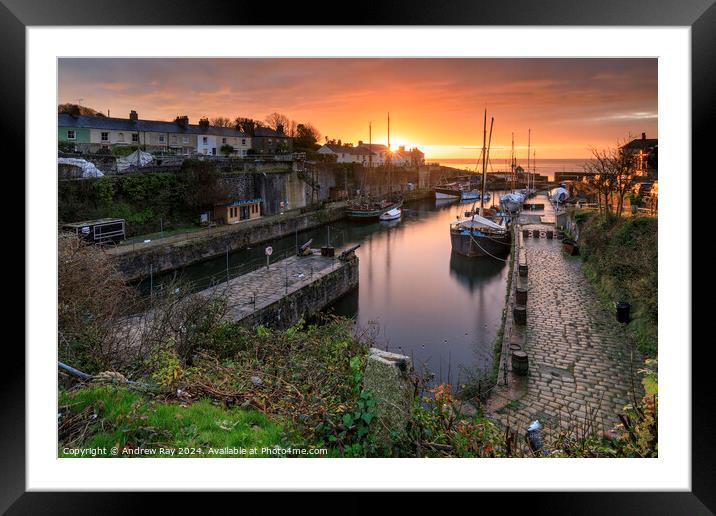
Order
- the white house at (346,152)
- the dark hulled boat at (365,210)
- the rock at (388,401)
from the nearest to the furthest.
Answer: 1. the rock at (388,401)
2. the dark hulled boat at (365,210)
3. the white house at (346,152)

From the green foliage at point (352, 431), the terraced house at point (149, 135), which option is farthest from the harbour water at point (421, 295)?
the terraced house at point (149, 135)

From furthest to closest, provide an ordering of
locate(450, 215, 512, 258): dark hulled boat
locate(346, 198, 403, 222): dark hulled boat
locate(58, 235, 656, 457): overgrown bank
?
locate(346, 198, 403, 222): dark hulled boat → locate(450, 215, 512, 258): dark hulled boat → locate(58, 235, 656, 457): overgrown bank

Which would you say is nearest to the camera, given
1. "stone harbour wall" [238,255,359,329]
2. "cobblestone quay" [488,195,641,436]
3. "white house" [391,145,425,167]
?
"cobblestone quay" [488,195,641,436]

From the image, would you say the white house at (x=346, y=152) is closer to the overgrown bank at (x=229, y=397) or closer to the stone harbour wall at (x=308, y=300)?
the stone harbour wall at (x=308, y=300)

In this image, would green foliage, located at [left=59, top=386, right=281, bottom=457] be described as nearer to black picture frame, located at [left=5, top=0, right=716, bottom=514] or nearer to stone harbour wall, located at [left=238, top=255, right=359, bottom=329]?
black picture frame, located at [left=5, top=0, right=716, bottom=514]

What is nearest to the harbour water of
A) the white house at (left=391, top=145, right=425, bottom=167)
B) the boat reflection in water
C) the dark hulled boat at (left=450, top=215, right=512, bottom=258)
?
the boat reflection in water

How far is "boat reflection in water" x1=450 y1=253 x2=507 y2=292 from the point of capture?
44.2 feet

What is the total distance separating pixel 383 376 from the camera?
2342 millimetres

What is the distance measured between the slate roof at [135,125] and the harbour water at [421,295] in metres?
9.19

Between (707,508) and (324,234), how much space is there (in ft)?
63.8

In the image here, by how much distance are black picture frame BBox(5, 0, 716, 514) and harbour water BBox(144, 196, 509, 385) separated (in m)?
2.26

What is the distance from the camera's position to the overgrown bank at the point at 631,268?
18.4 feet

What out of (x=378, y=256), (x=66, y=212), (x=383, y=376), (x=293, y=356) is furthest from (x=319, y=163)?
(x=383, y=376)
